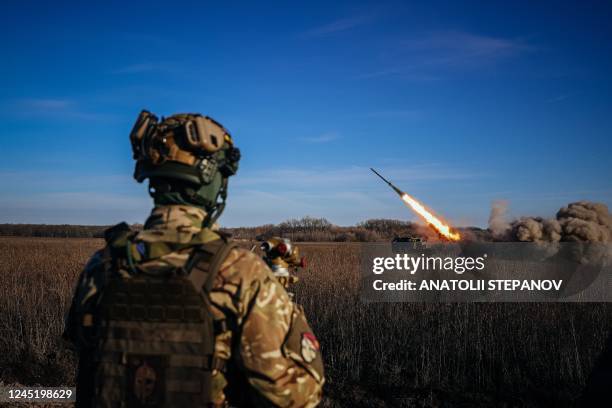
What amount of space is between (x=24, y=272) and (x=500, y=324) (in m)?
15.3

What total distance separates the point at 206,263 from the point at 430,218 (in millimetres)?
22655

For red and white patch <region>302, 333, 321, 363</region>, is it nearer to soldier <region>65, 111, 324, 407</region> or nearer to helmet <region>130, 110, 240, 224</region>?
soldier <region>65, 111, 324, 407</region>

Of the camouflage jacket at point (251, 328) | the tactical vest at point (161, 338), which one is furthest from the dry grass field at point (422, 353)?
the tactical vest at point (161, 338)

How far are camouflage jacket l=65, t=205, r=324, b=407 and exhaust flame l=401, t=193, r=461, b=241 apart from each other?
20.9m

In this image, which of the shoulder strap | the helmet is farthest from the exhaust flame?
the shoulder strap

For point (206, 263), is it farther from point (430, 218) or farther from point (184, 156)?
point (430, 218)

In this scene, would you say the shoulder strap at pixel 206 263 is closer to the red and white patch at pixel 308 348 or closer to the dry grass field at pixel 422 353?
the red and white patch at pixel 308 348

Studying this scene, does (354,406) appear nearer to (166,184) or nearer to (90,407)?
(90,407)

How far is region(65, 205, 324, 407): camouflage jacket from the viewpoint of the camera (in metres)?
2.47

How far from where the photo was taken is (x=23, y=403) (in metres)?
6.20

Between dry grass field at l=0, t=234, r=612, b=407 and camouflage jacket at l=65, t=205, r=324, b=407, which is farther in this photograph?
dry grass field at l=0, t=234, r=612, b=407

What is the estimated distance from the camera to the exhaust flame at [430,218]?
76.0ft

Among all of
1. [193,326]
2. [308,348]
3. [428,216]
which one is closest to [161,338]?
[193,326]

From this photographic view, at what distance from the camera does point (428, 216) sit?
78.9 feet
